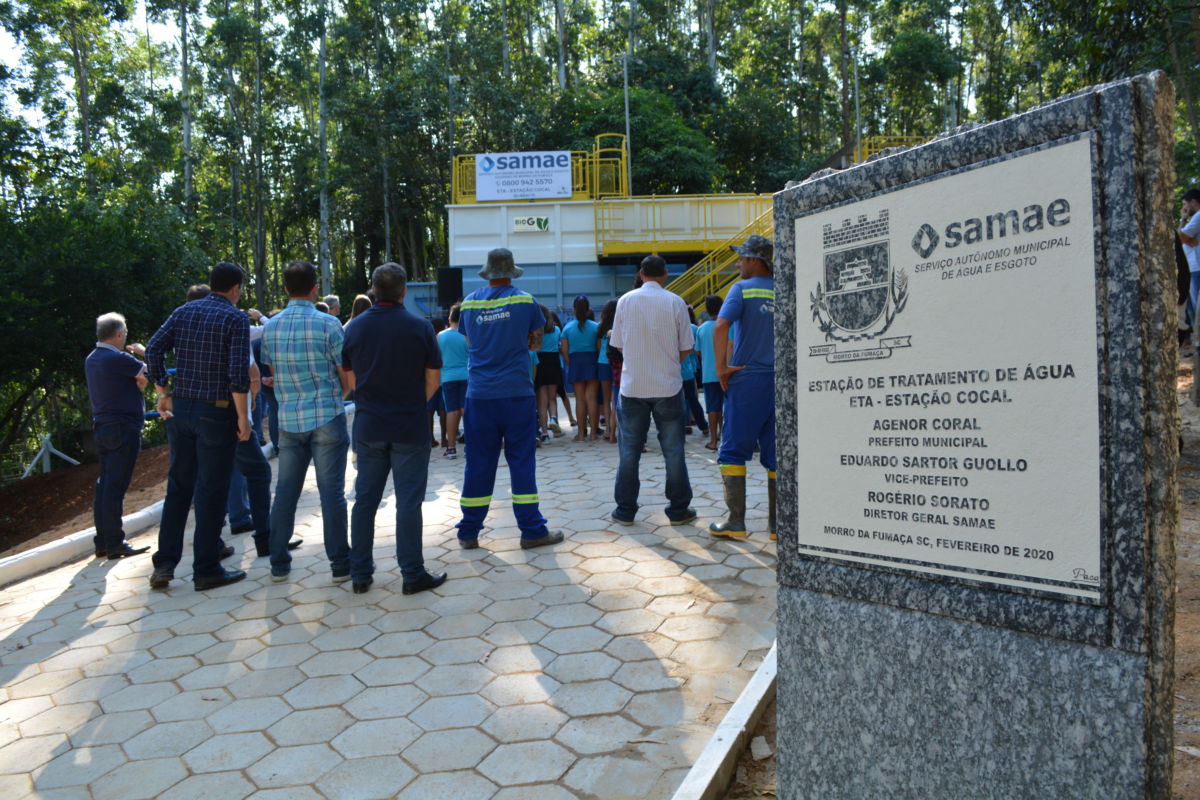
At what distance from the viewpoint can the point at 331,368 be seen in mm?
5508

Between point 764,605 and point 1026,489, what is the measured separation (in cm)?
300

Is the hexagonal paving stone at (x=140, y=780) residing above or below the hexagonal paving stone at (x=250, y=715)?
below

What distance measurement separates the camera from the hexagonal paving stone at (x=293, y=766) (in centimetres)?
315

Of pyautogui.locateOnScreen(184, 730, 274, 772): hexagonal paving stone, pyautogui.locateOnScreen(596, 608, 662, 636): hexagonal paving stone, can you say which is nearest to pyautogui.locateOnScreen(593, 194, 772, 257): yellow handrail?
pyautogui.locateOnScreen(596, 608, 662, 636): hexagonal paving stone

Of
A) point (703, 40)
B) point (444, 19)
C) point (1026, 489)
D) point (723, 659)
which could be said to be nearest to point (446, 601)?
point (723, 659)

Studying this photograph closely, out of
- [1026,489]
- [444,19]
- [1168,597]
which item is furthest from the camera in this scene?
[444,19]

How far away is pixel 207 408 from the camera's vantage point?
17.9ft

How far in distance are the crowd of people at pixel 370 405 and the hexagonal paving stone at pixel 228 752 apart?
1.70m

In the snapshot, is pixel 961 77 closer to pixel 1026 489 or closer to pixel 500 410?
pixel 500 410

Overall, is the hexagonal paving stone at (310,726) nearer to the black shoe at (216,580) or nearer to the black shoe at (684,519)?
the black shoe at (216,580)

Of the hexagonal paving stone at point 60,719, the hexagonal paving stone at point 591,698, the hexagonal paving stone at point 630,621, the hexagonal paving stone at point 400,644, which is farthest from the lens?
the hexagonal paving stone at point 630,621

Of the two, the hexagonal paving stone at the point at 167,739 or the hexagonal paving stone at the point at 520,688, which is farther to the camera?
the hexagonal paving stone at the point at 520,688

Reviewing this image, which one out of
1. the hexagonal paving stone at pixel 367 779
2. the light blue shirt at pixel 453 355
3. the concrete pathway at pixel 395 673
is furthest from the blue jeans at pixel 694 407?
the hexagonal paving stone at pixel 367 779

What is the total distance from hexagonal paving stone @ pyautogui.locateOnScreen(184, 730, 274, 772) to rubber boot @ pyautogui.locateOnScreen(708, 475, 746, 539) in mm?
3336
